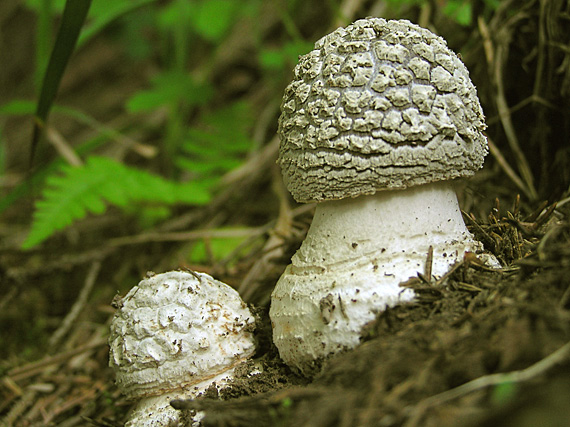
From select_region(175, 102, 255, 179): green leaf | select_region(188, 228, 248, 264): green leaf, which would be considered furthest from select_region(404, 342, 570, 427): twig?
select_region(175, 102, 255, 179): green leaf

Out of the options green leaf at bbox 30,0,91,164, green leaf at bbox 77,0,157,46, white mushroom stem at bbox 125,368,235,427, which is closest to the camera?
white mushroom stem at bbox 125,368,235,427

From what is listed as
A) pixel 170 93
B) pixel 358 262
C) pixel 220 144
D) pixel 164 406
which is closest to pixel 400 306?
pixel 358 262

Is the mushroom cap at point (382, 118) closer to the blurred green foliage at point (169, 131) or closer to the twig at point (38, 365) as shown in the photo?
the blurred green foliage at point (169, 131)

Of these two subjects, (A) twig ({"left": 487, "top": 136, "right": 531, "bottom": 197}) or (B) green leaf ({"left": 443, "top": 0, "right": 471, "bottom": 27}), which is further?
(B) green leaf ({"left": 443, "top": 0, "right": 471, "bottom": 27})

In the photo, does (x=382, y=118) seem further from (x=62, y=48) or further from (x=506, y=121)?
(x=62, y=48)

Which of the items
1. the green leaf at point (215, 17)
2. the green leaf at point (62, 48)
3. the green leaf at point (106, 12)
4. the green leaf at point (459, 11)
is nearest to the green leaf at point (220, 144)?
the green leaf at point (215, 17)

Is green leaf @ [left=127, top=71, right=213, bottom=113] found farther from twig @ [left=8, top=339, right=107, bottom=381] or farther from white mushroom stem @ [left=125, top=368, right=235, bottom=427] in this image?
white mushroom stem @ [left=125, top=368, right=235, bottom=427]
